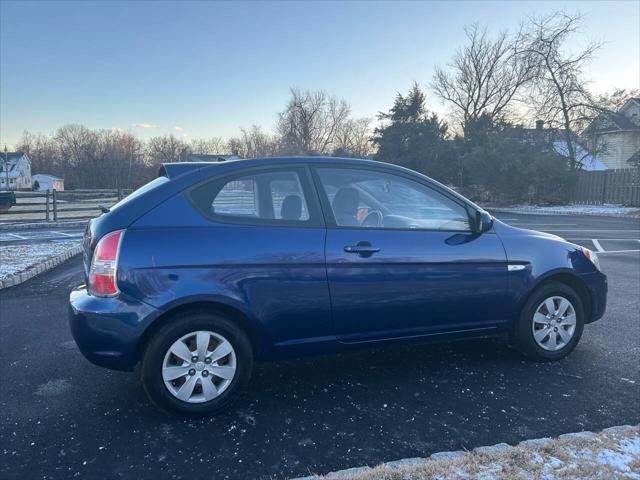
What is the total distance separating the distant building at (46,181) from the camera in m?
77.9

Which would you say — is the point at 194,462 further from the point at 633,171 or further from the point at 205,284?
the point at 633,171

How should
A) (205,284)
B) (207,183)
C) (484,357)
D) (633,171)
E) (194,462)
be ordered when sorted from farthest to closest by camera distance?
(633,171)
(484,357)
(207,183)
(205,284)
(194,462)

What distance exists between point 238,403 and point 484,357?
2245 mm

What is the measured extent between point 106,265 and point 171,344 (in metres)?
0.66

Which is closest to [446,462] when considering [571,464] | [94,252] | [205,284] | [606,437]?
[571,464]

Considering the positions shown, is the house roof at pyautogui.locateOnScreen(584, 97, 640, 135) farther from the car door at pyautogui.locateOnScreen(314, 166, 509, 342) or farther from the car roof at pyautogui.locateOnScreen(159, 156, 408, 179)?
the car roof at pyautogui.locateOnScreen(159, 156, 408, 179)

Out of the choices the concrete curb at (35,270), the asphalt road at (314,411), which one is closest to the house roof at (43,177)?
the concrete curb at (35,270)

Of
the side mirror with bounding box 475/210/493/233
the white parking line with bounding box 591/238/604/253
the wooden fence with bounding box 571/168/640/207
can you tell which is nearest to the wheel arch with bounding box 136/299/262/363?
the side mirror with bounding box 475/210/493/233

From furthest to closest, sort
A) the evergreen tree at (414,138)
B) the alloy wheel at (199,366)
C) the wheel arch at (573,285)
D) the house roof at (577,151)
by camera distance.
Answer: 1. the evergreen tree at (414,138)
2. the house roof at (577,151)
3. the wheel arch at (573,285)
4. the alloy wheel at (199,366)

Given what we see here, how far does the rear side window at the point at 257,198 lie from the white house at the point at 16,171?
86.7 meters

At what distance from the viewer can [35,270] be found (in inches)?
307

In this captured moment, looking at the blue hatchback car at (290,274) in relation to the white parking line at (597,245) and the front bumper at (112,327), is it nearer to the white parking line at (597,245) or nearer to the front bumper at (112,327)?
the front bumper at (112,327)

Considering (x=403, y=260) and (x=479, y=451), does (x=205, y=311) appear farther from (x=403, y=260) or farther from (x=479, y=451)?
(x=479, y=451)

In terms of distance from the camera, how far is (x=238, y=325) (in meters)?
3.20
